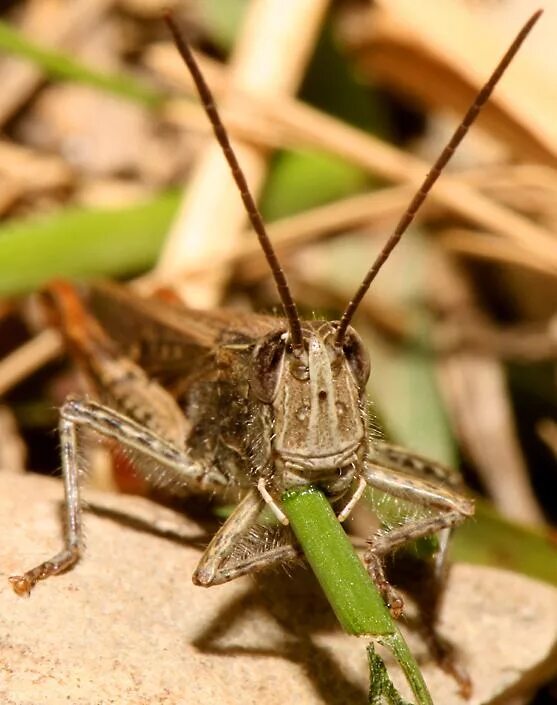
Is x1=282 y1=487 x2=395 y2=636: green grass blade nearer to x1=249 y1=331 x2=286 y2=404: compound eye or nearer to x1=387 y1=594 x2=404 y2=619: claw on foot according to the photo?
x1=387 y1=594 x2=404 y2=619: claw on foot

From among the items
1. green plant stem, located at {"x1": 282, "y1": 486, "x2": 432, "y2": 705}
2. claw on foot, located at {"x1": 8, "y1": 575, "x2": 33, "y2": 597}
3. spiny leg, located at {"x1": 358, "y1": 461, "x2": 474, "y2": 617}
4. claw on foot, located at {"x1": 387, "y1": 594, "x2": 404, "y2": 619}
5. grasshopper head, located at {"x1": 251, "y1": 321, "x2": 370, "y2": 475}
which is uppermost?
grasshopper head, located at {"x1": 251, "y1": 321, "x2": 370, "y2": 475}

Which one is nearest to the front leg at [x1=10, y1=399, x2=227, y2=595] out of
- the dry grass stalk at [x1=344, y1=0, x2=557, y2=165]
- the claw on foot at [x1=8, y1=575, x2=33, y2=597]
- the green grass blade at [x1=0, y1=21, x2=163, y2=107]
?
the claw on foot at [x1=8, y1=575, x2=33, y2=597]

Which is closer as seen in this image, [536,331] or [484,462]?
[484,462]

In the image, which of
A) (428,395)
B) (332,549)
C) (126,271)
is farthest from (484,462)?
(332,549)

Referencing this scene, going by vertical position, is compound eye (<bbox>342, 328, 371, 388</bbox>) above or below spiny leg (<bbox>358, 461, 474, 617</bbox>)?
above

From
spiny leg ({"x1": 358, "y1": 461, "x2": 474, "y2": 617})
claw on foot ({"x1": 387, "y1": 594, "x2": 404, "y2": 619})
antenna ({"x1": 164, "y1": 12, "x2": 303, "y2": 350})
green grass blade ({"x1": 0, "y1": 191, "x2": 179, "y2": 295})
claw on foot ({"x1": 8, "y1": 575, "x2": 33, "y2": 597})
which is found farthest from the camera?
green grass blade ({"x1": 0, "y1": 191, "x2": 179, "y2": 295})

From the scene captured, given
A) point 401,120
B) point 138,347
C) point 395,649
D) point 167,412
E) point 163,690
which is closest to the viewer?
point 395,649

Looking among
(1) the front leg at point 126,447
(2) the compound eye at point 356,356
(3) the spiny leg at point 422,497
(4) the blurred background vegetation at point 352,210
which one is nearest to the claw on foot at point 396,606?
(3) the spiny leg at point 422,497

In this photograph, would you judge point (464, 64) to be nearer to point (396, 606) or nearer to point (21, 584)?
point (396, 606)

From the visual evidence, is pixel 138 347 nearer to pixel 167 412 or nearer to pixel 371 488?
pixel 167 412

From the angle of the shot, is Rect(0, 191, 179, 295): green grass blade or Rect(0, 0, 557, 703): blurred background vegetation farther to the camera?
Rect(0, 0, 557, 703): blurred background vegetation
